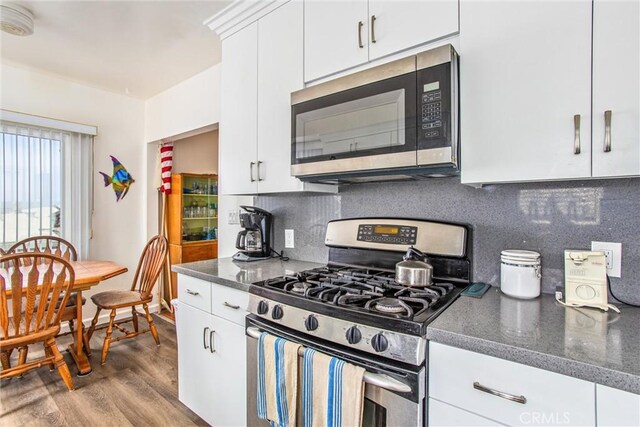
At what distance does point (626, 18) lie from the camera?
920 mm

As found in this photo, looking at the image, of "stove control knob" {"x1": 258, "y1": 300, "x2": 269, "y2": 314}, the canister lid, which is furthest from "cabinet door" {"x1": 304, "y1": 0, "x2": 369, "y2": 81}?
"stove control knob" {"x1": 258, "y1": 300, "x2": 269, "y2": 314}

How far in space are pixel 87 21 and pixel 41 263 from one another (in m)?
1.98

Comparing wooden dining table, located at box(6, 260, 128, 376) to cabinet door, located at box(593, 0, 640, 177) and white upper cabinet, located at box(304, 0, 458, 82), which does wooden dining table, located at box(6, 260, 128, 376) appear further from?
cabinet door, located at box(593, 0, 640, 177)

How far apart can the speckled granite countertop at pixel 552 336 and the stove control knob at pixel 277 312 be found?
563 mm

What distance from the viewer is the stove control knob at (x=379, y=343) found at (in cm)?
96

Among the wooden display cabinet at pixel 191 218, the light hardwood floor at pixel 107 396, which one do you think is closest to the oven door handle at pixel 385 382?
the light hardwood floor at pixel 107 396

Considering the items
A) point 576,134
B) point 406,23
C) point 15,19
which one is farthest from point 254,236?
point 15,19

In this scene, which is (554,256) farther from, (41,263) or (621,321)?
(41,263)

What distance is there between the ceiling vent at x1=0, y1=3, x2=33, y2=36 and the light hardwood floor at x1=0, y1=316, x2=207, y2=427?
94.0 inches

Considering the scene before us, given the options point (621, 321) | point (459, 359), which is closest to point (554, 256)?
point (621, 321)

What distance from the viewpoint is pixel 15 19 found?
1.99 meters

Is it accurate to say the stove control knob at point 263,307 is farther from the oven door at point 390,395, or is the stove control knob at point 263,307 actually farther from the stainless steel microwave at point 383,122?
the stainless steel microwave at point 383,122

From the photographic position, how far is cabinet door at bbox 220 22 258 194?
1.90 m

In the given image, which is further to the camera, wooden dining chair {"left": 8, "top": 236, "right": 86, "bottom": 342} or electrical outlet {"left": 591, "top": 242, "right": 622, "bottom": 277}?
wooden dining chair {"left": 8, "top": 236, "right": 86, "bottom": 342}
